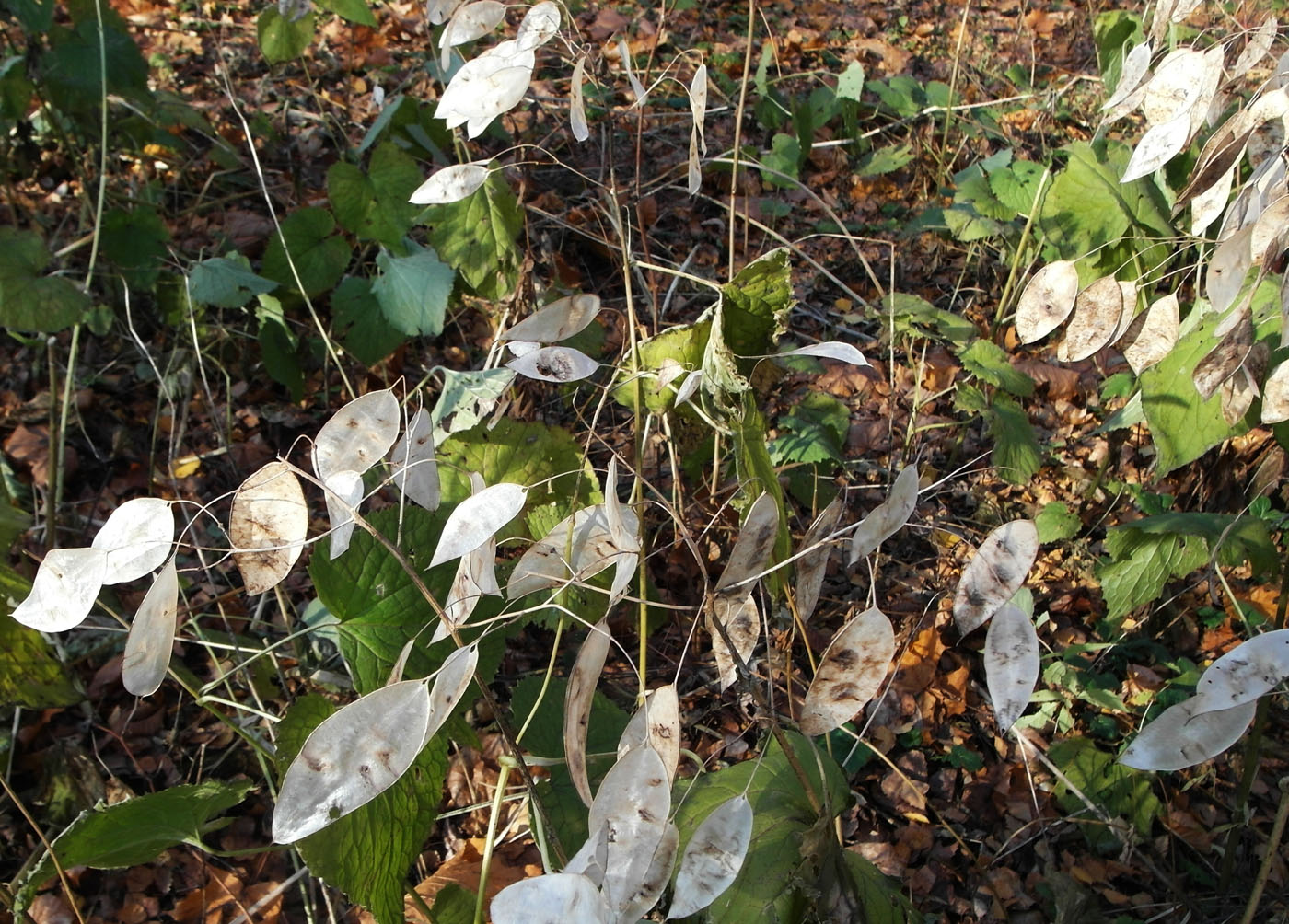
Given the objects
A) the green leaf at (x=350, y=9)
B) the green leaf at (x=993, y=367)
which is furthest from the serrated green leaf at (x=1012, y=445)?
the green leaf at (x=350, y=9)

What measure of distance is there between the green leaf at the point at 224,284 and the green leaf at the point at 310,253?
75 millimetres

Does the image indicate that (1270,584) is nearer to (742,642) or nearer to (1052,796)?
(1052,796)

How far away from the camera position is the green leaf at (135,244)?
1906 mm

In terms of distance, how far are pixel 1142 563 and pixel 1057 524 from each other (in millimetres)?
318

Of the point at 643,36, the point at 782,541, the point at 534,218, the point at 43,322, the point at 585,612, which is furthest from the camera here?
the point at 643,36

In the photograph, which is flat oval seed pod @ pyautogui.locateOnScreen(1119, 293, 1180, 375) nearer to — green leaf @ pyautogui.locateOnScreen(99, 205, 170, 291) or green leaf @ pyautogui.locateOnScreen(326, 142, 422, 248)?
green leaf @ pyautogui.locateOnScreen(326, 142, 422, 248)

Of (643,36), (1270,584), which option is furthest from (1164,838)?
(643,36)

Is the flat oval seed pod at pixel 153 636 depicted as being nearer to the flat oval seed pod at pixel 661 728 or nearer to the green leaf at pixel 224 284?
the flat oval seed pod at pixel 661 728

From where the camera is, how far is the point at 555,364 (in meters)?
0.78

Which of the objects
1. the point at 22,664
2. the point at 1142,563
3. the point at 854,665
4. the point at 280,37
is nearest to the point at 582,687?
the point at 854,665

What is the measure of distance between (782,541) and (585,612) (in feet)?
1.32

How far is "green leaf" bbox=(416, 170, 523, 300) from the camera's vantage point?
1.64 m

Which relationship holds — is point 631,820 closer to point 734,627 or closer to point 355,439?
point 734,627

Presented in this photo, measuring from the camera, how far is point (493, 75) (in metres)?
0.76
